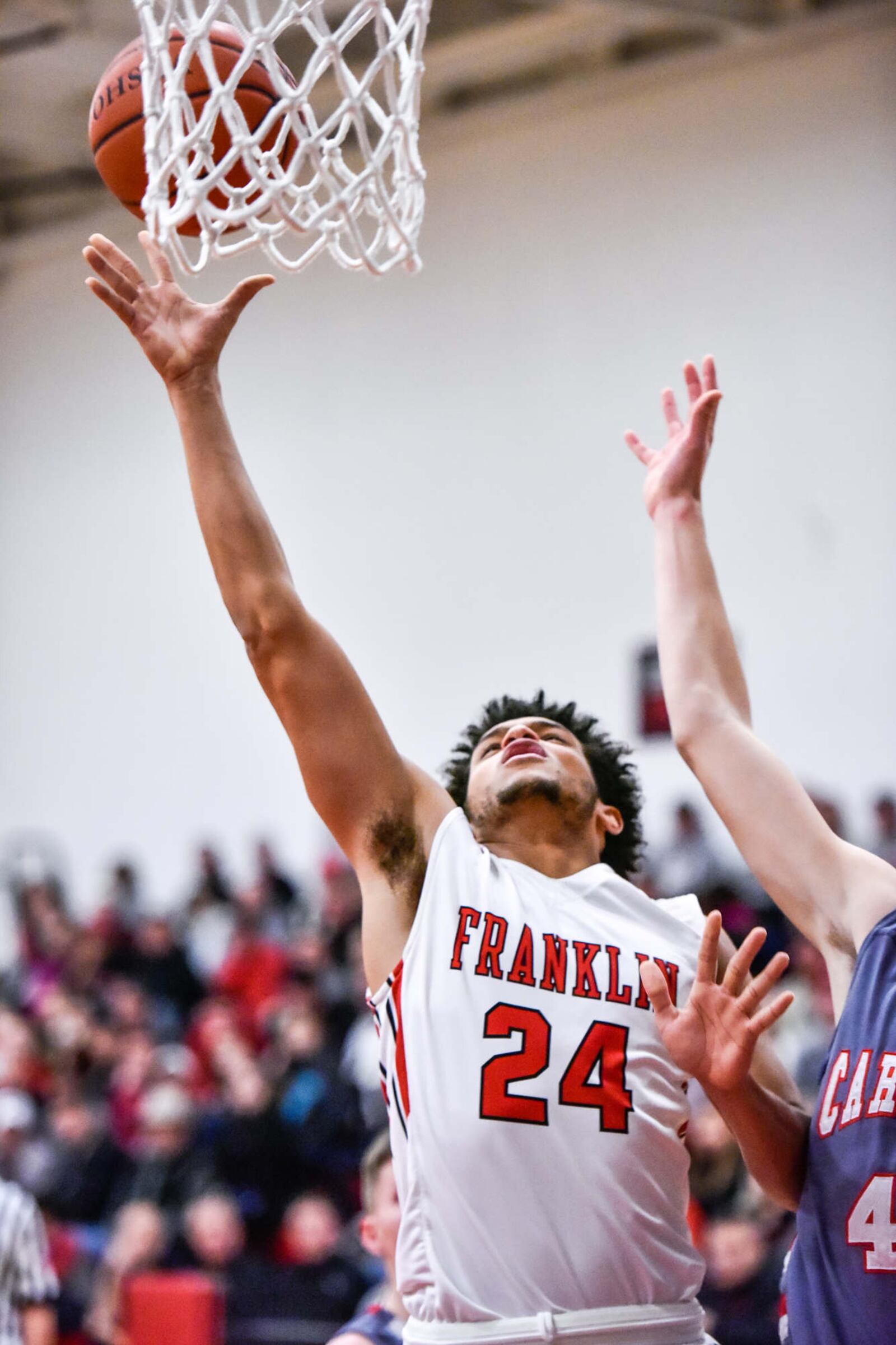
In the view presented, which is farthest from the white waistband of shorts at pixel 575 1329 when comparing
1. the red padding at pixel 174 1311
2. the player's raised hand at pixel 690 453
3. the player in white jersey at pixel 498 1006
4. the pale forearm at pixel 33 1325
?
the red padding at pixel 174 1311

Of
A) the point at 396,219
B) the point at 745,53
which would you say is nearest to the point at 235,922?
the point at 745,53

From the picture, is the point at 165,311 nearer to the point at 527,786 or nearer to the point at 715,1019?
the point at 527,786

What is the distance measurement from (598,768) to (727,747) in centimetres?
67

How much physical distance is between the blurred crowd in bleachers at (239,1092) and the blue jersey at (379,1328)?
2381 millimetres

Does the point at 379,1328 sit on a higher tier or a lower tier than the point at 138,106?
lower

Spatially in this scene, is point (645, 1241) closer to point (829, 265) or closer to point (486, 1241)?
point (486, 1241)

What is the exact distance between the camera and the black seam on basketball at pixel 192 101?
10.3 ft

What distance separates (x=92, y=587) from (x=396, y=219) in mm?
8539

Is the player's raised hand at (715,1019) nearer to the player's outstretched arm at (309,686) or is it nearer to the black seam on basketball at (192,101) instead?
the player's outstretched arm at (309,686)

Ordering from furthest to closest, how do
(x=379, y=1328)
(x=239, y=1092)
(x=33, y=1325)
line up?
1. (x=239, y=1092)
2. (x=33, y=1325)
3. (x=379, y=1328)

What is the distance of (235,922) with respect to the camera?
10234 mm

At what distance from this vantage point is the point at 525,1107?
248 cm

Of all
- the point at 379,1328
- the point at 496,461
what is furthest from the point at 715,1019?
the point at 496,461

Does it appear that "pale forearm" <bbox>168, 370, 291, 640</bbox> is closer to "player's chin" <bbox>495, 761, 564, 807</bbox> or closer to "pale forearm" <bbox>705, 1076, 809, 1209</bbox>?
"player's chin" <bbox>495, 761, 564, 807</bbox>
